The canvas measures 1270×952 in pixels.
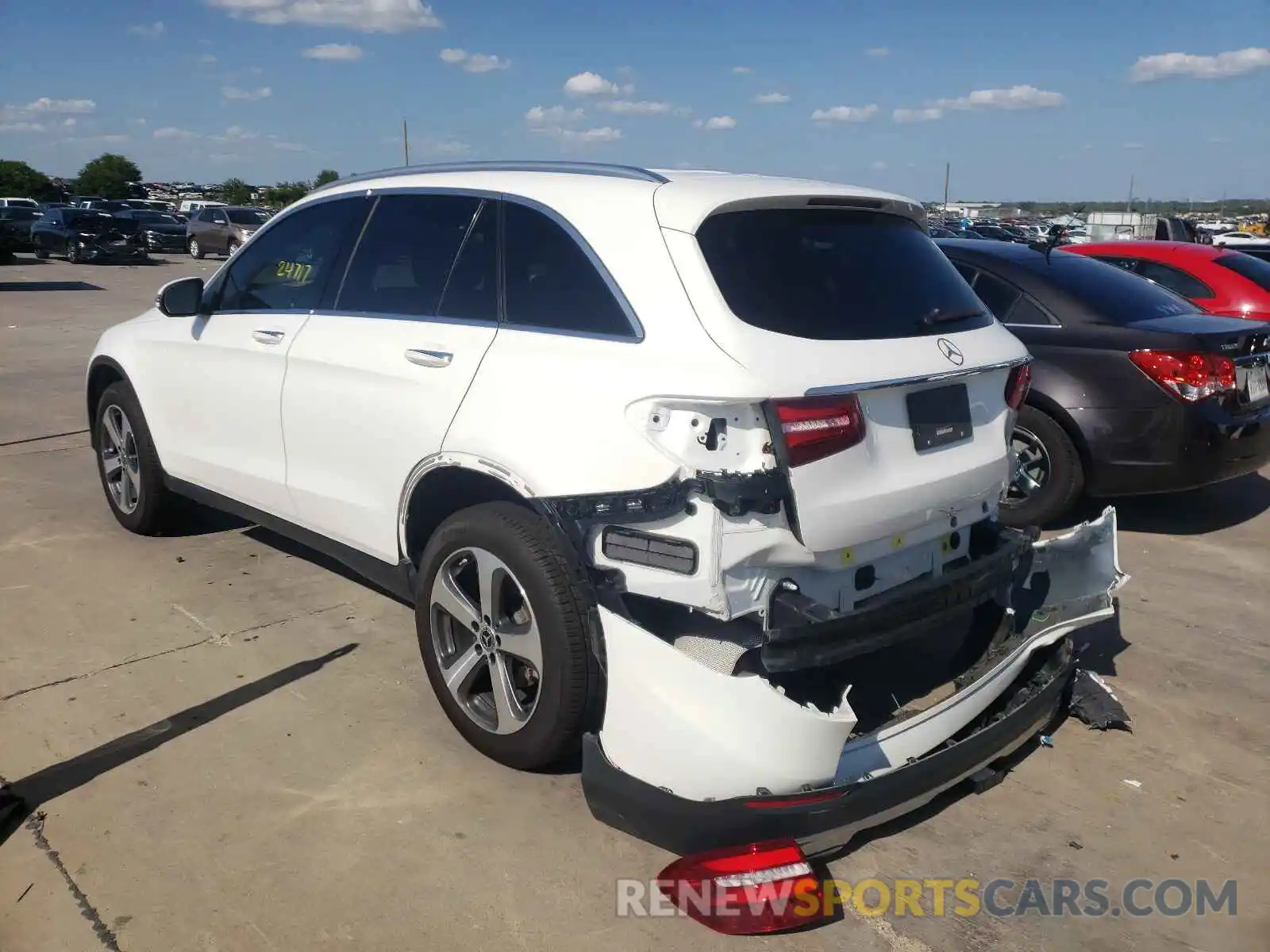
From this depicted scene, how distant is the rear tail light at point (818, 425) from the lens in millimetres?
2799

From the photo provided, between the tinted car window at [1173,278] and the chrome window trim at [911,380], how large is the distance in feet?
21.5

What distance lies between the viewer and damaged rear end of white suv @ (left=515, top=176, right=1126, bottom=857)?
2689 mm

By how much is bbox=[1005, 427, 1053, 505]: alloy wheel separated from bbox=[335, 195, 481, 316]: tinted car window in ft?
11.7

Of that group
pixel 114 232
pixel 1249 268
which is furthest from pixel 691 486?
pixel 114 232

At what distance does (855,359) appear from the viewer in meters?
2.98

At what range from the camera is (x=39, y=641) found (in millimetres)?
4375

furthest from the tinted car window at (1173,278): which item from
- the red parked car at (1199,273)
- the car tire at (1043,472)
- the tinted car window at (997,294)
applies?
the car tire at (1043,472)

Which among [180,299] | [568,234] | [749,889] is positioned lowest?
[749,889]

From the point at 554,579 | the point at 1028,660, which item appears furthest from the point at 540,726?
the point at 1028,660

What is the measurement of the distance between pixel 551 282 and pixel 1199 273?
7.81 m

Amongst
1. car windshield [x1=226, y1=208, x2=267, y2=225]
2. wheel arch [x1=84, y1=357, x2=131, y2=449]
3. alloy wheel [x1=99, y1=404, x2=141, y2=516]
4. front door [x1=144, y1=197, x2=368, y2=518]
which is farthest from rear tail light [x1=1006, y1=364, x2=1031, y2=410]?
car windshield [x1=226, y1=208, x2=267, y2=225]

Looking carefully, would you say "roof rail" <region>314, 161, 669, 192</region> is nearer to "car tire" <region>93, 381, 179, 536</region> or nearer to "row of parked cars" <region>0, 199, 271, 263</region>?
"car tire" <region>93, 381, 179, 536</region>

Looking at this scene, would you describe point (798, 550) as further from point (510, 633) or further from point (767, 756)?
point (510, 633)

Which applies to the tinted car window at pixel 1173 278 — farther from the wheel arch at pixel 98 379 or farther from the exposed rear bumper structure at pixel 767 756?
the wheel arch at pixel 98 379
